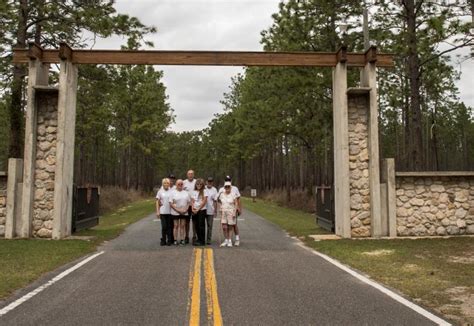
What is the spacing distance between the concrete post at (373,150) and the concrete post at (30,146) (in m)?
10.5

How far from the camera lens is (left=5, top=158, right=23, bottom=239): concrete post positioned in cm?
1298

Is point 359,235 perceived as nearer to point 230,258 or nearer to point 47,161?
point 230,258

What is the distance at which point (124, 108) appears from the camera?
139 ft

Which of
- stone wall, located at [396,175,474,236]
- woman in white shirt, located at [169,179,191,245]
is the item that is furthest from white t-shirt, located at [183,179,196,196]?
stone wall, located at [396,175,474,236]

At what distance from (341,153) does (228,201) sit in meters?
4.23

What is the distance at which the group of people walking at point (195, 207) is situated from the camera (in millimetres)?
11859

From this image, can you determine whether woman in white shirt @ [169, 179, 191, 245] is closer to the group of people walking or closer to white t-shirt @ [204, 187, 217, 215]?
the group of people walking

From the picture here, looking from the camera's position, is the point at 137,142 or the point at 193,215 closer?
the point at 193,215

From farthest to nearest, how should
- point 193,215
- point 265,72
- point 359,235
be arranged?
point 265,72, point 359,235, point 193,215

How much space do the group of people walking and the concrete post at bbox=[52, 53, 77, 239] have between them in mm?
3335

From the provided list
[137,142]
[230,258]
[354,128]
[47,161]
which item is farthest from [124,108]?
[230,258]

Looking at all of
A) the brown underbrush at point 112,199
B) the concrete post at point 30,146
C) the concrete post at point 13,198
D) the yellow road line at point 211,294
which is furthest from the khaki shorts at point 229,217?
the brown underbrush at point 112,199

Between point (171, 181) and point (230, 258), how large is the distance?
360 cm

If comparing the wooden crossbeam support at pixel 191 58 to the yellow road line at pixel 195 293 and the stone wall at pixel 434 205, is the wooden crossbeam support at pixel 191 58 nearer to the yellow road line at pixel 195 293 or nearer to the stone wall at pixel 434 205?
the stone wall at pixel 434 205
